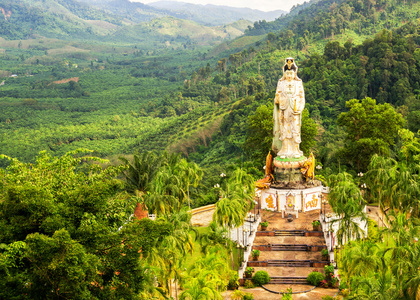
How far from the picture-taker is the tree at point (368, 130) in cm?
4284

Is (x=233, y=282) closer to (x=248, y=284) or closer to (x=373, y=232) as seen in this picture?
(x=248, y=284)

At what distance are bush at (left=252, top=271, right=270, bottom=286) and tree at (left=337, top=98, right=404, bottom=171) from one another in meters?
18.8

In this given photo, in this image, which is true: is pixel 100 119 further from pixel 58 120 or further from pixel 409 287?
pixel 409 287

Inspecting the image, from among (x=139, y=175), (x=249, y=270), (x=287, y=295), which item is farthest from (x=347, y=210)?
(x=139, y=175)

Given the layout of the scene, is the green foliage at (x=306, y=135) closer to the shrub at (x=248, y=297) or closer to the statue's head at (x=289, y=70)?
the statue's head at (x=289, y=70)

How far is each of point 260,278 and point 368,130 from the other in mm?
21198

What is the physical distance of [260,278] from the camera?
2741 centimetres

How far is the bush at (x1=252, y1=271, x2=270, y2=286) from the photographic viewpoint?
2741 centimetres

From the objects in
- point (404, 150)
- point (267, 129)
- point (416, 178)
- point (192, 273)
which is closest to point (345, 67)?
point (267, 129)

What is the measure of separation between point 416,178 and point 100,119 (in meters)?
104

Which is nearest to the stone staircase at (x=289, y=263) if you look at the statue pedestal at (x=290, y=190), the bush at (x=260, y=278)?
the bush at (x=260, y=278)

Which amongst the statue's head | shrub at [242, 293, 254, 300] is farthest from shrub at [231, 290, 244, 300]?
the statue's head

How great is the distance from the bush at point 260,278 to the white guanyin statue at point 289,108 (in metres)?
11.2

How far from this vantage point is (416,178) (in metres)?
33.0
